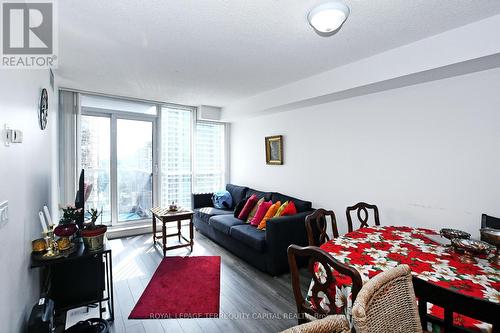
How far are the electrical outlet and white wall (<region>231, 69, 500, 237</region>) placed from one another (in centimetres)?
320

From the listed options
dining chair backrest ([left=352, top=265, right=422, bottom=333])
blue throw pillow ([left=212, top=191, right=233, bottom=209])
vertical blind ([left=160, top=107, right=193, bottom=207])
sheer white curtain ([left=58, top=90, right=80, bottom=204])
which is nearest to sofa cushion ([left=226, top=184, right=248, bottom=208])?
blue throw pillow ([left=212, top=191, right=233, bottom=209])

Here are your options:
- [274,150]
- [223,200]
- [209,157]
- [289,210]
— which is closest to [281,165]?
[274,150]

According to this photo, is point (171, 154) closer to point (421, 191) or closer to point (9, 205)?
point (9, 205)

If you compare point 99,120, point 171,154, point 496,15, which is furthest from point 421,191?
point 99,120

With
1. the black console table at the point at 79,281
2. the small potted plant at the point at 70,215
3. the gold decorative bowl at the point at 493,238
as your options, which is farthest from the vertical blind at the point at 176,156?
the gold decorative bowl at the point at 493,238

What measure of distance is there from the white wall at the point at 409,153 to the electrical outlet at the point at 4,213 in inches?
126

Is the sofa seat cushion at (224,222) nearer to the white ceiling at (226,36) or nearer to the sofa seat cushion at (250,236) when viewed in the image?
the sofa seat cushion at (250,236)

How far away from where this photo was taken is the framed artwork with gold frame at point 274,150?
13.5 feet

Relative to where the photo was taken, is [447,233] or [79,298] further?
[79,298]

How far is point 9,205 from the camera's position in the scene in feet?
4.56

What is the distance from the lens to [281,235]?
290 cm

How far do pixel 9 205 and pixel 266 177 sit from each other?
3570 mm

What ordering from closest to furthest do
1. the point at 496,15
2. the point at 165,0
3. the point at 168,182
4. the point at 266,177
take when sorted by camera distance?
the point at 165,0 < the point at 496,15 < the point at 266,177 < the point at 168,182

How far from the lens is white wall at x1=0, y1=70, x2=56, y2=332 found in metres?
1.32
